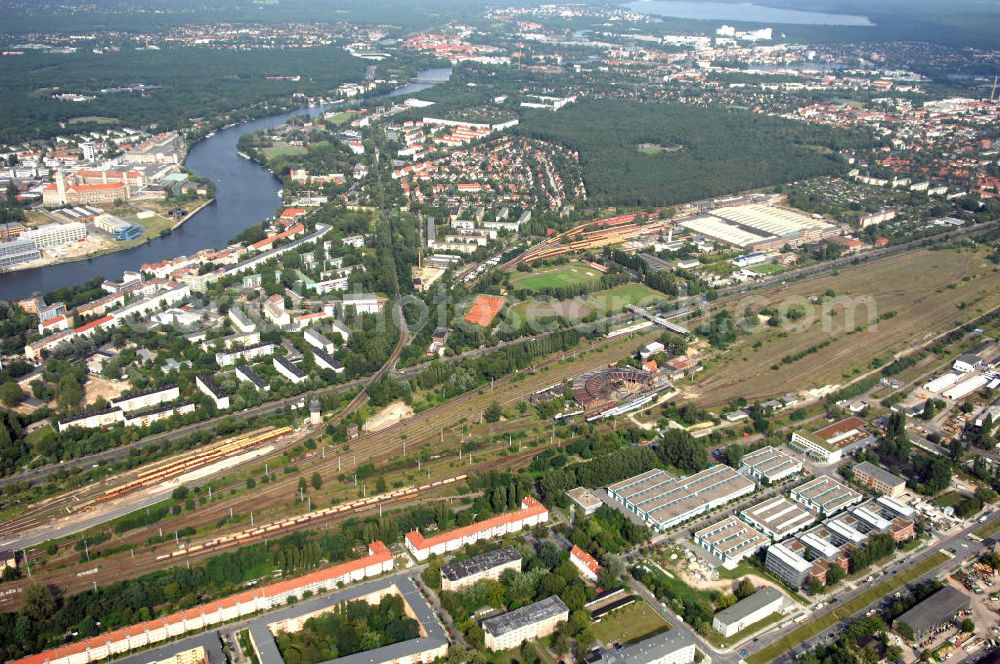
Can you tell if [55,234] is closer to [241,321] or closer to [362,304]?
[241,321]

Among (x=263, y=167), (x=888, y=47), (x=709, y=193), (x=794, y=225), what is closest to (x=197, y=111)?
(x=263, y=167)

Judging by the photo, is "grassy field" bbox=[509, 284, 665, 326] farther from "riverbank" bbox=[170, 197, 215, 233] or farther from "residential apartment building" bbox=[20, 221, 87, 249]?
"residential apartment building" bbox=[20, 221, 87, 249]

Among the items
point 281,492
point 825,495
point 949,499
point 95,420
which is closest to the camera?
point 281,492

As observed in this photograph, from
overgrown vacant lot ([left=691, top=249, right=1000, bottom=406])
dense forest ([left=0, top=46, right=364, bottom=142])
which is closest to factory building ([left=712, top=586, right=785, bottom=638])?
overgrown vacant lot ([left=691, top=249, right=1000, bottom=406])

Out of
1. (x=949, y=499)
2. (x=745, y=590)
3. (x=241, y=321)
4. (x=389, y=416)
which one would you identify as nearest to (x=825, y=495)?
(x=949, y=499)

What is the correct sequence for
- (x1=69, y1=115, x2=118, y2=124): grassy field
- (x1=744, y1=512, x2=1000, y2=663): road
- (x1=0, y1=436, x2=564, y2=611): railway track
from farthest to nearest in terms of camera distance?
(x1=69, y1=115, x2=118, y2=124): grassy field, (x1=0, y1=436, x2=564, y2=611): railway track, (x1=744, y1=512, x2=1000, y2=663): road

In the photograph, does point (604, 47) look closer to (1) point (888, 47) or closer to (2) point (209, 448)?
(1) point (888, 47)

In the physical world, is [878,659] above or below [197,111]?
below
